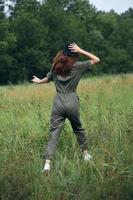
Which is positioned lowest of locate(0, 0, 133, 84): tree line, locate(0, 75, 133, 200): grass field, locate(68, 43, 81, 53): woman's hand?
locate(0, 75, 133, 200): grass field

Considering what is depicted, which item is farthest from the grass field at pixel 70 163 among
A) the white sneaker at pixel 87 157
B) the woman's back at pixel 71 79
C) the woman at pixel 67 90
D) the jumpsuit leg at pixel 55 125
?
the woman's back at pixel 71 79

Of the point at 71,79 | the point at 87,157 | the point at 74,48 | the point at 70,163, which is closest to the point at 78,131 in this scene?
the point at 71,79

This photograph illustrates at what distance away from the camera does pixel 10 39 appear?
2982 inches

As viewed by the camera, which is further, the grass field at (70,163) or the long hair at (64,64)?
the long hair at (64,64)

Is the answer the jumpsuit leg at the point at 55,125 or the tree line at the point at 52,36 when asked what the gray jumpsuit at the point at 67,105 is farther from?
the tree line at the point at 52,36

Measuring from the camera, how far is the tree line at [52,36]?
82.1 m

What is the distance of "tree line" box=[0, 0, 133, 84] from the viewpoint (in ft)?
269

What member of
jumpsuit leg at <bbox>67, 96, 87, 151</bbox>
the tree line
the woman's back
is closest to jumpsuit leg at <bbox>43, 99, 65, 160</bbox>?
jumpsuit leg at <bbox>67, 96, 87, 151</bbox>

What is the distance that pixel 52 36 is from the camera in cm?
9700

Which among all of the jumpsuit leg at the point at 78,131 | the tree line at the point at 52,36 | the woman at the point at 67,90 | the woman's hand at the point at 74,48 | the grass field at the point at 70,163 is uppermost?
the tree line at the point at 52,36

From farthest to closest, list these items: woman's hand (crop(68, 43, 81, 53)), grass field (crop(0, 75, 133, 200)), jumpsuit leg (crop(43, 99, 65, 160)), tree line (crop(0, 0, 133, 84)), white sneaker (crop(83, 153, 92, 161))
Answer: tree line (crop(0, 0, 133, 84)) < woman's hand (crop(68, 43, 81, 53)) < jumpsuit leg (crop(43, 99, 65, 160)) < white sneaker (crop(83, 153, 92, 161)) < grass field (crop(0, 75, 133, 200))

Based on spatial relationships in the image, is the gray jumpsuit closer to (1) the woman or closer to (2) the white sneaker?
(1) the woman

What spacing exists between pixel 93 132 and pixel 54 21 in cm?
9059

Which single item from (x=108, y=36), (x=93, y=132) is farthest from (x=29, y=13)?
(x=93, y=132)
